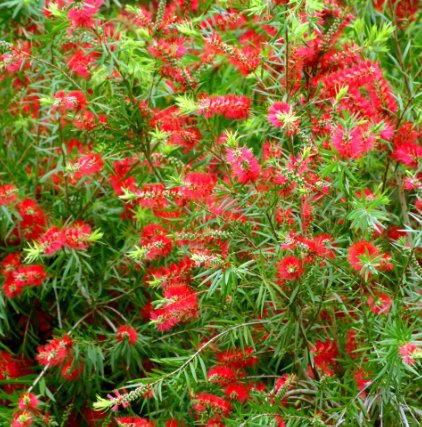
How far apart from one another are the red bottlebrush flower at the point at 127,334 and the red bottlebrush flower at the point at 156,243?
0.88 feet

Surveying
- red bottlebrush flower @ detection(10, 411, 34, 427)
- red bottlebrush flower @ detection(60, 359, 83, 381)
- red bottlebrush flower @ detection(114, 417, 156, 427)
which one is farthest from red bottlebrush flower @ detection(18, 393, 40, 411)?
red bottlebrush flower @ detection(114, 417, 156, 427)

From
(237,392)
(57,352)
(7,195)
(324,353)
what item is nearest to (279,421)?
(237,392)

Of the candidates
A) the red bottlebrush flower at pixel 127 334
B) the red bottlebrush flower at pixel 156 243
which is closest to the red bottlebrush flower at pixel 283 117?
the red bottlebrush flower at pixel 156 243

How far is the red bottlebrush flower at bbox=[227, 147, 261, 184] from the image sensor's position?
5.24 ft

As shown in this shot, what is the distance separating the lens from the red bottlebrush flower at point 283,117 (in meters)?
1.57

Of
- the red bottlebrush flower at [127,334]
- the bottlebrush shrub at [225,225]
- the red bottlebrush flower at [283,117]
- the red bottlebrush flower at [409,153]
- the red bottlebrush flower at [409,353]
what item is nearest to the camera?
the red bottlebrush flower at [409,353]

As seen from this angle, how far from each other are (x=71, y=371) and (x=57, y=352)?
145 mm

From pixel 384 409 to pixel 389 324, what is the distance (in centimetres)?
24

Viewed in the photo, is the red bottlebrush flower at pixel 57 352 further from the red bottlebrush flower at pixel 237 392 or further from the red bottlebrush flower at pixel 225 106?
the red bottlebrush flower at pixel 225 106

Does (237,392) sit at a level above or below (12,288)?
below

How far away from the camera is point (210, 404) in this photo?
182cm

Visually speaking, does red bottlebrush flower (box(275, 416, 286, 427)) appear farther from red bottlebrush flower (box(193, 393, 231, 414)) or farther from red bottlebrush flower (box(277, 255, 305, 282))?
red bottlebrush flower (box(277, 255, 305, 282))

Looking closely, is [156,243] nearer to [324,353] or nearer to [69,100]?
[69,100]

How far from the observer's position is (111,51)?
1.98 m
